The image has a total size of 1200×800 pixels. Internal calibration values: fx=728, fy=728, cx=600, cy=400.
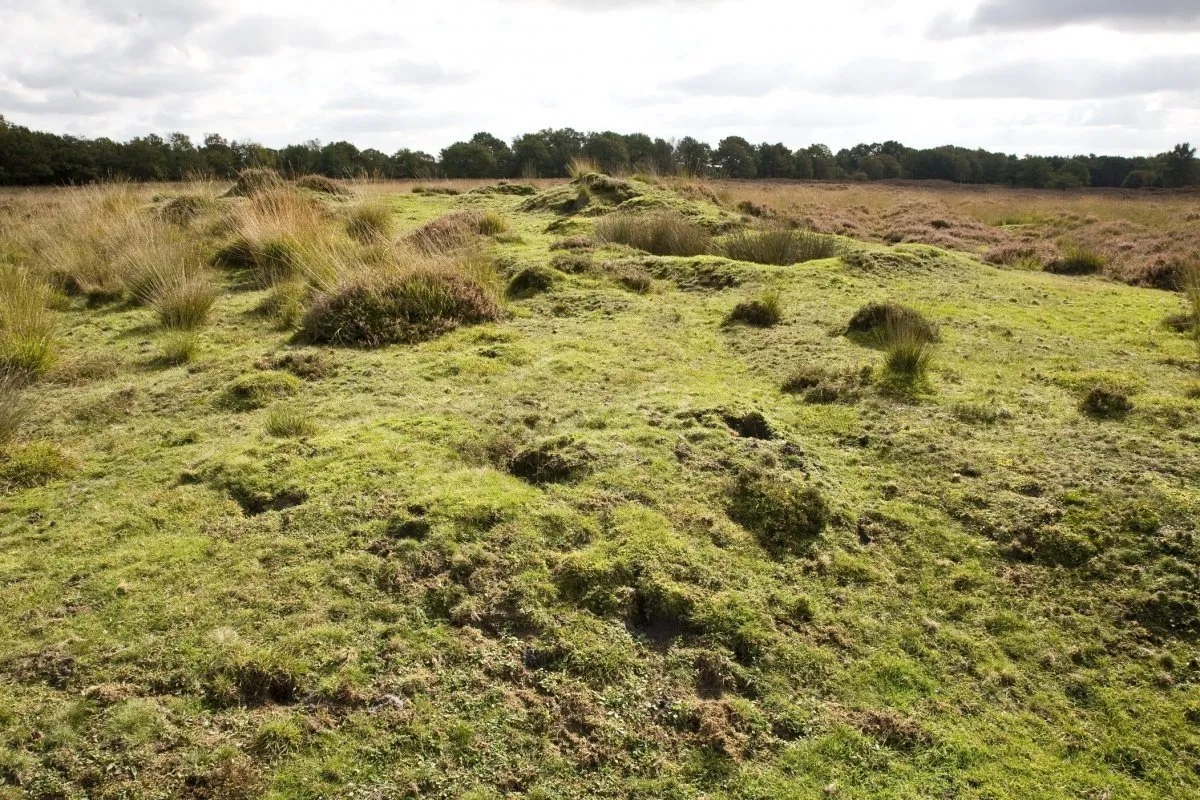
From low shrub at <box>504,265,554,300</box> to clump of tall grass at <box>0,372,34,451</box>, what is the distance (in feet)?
16.0

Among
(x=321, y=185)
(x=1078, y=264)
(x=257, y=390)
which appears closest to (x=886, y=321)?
(x=257, y=390)

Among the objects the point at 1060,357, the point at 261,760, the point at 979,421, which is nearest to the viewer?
the point at 261,760

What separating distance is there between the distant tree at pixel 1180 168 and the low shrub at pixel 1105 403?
160 feet

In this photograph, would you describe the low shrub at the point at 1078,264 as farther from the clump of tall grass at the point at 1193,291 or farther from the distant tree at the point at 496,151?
the distant tree at the point at 496,151

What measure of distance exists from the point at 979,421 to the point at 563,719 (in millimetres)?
3790

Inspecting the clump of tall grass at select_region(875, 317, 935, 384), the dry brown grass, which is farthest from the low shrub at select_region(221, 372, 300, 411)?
the dry brown grass

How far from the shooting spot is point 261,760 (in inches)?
100

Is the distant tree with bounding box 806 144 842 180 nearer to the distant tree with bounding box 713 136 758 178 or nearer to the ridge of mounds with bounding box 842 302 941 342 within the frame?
the distant tree with bounding box 713 136 758 178

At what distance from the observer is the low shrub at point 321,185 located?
53.9ft

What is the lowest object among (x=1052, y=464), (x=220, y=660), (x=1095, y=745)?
(x=1095, y=745)

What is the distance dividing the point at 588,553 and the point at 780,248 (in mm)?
9029

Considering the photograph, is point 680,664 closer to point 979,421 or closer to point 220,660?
point 220,660

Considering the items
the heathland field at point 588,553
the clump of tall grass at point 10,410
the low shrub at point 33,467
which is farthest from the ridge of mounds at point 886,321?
the clump of tall grass at point 10,410

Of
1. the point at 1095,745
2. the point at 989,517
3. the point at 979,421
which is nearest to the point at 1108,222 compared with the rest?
the point at 979,421
